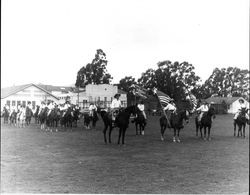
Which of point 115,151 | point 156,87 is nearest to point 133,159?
point 115,151

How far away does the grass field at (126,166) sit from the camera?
691 centimetres

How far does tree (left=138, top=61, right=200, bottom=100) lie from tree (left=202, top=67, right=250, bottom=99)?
0.56m

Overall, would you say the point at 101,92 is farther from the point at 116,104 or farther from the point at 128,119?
the point at 128,119

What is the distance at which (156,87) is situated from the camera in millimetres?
9023

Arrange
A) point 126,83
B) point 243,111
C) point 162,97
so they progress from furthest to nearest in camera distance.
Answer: point 243,111, point 162,97, point 126,83

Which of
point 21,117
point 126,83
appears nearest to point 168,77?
point 126,83

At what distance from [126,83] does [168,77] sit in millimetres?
1244

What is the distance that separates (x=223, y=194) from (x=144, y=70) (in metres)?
3.43

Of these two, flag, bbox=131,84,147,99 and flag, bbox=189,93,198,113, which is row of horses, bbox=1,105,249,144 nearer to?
flag, bbox=131,84,147,99

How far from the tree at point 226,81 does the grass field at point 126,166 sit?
1917 millimetres

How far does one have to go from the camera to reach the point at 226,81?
1017 centimetres

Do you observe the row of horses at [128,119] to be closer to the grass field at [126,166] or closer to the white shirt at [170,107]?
the grass field at [126,166]

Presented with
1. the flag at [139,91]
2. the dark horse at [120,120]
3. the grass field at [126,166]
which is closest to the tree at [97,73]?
the flag at [139,91]

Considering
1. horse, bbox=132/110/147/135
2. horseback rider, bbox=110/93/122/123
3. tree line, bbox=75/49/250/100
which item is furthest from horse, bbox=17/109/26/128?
tree line, bbox=75/49/250/100
